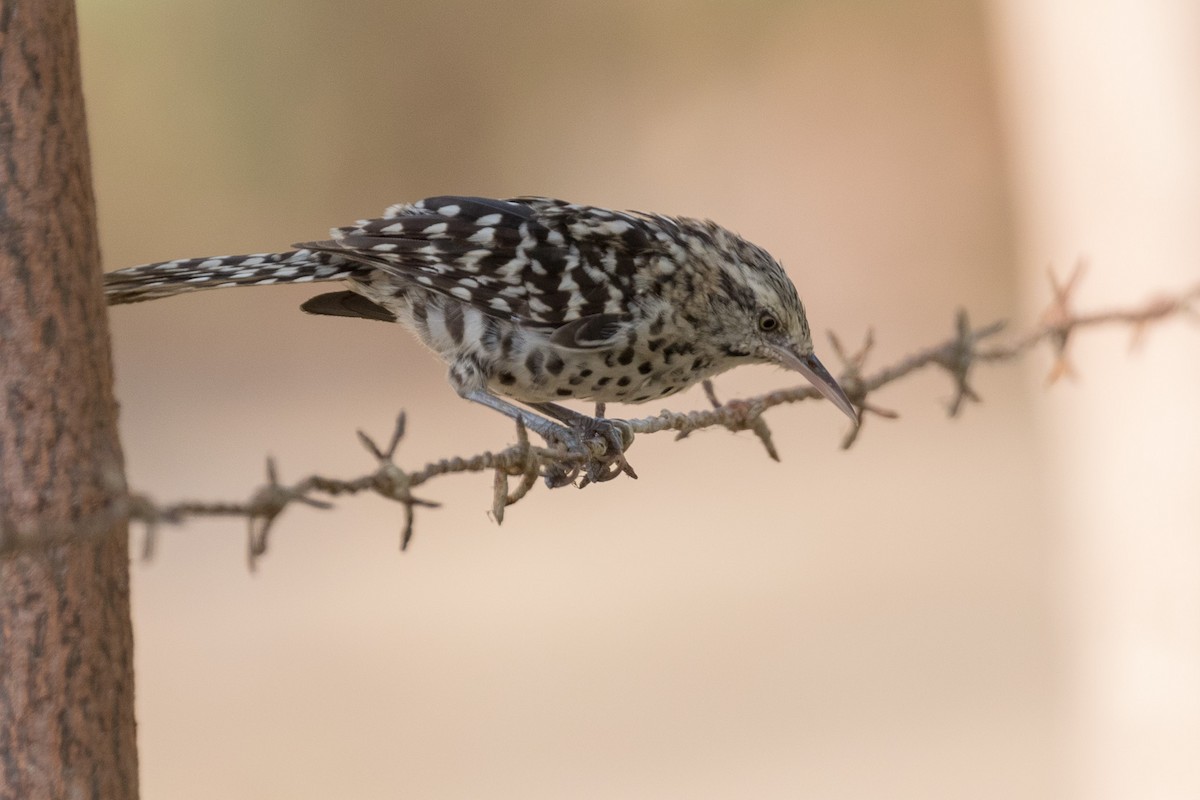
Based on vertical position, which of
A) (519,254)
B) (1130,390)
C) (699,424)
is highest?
(519,254)

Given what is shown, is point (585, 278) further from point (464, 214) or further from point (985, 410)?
point (985, 410)

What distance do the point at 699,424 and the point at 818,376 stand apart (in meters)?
0.52

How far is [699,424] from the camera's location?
317 centimetres

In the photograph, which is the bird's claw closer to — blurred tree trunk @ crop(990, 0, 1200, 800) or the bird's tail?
the bird's tail

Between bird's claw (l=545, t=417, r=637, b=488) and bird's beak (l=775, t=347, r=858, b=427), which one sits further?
bird's claw (l=545, t=417, r=637, b=488)

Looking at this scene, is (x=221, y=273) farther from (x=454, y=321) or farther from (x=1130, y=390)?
(x=1130, y=390)

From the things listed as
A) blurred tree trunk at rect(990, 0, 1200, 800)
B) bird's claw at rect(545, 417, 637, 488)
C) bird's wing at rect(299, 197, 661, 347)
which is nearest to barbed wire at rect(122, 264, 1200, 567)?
bird's claw at rect(545, 417, 637, 488)

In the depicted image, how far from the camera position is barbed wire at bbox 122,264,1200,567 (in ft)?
6.26

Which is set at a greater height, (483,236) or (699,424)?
(483,236)

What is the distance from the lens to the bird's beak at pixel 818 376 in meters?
3.37

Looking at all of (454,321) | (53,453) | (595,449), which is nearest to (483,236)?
(454,321)

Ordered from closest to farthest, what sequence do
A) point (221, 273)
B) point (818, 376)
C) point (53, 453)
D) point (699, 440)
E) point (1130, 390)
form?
point (53, 453) < point (221, 273) < point (818, 376) < point (1130, 390) < point (699, 440)

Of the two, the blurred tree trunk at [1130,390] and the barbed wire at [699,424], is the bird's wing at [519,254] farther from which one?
the blurred tree trunk at [1130,390]

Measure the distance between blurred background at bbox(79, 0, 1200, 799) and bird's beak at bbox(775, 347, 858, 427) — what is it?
191 centimetres
